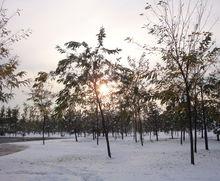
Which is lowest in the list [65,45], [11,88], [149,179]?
[149,179]

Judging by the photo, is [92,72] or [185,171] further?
[92,72]

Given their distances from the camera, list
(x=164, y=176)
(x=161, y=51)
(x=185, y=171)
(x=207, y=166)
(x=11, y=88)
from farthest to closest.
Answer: (x=161, y=51) < (x=207, y=166) < (x=185, y=171) < (x=164, y=176) < (x=11, y=88)

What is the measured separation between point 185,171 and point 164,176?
6.92 feet

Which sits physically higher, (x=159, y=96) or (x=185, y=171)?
(x=159, y=96)

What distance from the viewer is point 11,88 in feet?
47.5

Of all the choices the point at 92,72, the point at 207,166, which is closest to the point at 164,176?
the point at 207,166

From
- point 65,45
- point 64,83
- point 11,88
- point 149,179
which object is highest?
point 65,45

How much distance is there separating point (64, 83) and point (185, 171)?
43.6ft

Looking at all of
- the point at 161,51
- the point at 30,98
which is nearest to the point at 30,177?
the point at 161,51

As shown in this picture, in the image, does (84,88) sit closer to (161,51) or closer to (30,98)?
(161,51)

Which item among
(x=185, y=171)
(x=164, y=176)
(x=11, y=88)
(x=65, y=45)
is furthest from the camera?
(x=65, y=45)

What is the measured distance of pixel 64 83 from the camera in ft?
89.8

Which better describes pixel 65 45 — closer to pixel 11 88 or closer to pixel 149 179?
pixel 11 88

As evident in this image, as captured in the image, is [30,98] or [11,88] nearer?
[11,88]
